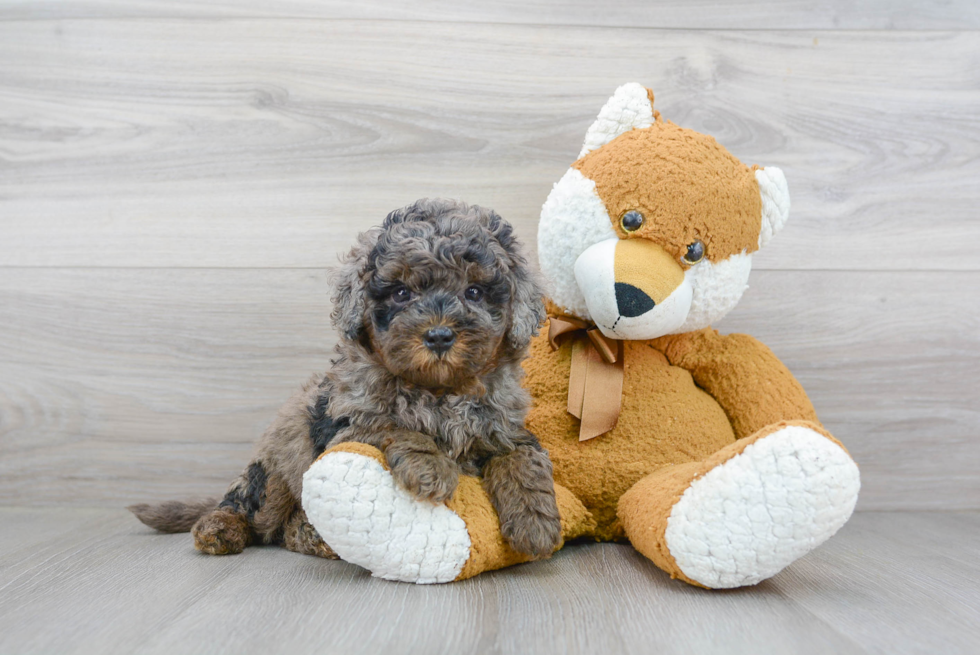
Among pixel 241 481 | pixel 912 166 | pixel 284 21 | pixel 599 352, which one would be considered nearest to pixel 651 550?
pixel 599 352

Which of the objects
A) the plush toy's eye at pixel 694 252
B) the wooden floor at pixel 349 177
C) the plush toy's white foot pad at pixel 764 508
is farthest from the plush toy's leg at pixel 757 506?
the wooden floor at pixel 349 177

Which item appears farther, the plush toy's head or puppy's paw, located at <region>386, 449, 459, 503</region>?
the plush toy's head

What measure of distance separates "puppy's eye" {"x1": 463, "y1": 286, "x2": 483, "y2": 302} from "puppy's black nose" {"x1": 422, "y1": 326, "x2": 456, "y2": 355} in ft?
0.34

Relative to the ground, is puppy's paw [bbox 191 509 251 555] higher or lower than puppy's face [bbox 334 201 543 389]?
lower

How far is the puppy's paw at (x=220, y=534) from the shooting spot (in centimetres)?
152

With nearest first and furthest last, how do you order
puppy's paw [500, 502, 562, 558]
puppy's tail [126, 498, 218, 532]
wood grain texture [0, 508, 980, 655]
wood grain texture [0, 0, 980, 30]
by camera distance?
wood grain texture [0, 508, 980, 655] → puppy's paw [500, 502, 562, 558] → puppy's tail [126, 498, 218, 532] → wood grain texture [0, 0, 980, 30]

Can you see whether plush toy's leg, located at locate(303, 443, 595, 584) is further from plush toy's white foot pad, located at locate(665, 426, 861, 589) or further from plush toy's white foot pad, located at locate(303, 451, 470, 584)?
plush toy's white foot pad, located at locate(665, 426, 861, 589)

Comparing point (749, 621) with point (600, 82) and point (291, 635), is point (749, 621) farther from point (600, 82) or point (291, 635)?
point (600, 82)

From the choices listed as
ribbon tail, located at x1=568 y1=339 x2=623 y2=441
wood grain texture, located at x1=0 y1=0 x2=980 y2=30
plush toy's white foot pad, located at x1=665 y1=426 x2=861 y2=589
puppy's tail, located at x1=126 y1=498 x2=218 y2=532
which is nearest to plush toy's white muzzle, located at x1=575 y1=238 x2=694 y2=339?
ribbon tail, located at x1=568 y1=339 x2=623 y2=441

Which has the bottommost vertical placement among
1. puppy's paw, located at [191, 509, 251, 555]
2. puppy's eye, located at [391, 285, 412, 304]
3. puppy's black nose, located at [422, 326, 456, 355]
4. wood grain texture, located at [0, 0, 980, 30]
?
puppy's paw, located at [191, 509, 251, 555]

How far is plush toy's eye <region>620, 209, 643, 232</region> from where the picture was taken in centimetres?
144

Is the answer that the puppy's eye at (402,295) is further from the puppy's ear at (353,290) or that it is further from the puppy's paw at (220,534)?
the puppy's paw at (220,534)

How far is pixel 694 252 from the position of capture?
145 centimetres

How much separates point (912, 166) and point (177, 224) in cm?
199
